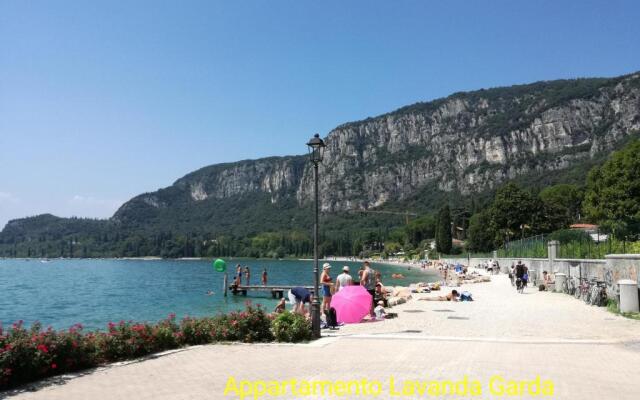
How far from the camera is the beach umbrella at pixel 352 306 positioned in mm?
15492

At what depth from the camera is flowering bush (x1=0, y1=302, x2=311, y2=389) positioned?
8.21 m

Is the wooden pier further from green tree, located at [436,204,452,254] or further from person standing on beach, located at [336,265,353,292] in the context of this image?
green tree, located at [436,204,452,254]

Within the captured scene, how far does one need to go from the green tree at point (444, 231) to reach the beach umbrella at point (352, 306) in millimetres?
103422

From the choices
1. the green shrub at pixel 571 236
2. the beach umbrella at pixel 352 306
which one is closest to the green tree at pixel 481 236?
the green shrub at pixel 571 236

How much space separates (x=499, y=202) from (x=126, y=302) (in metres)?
50.2

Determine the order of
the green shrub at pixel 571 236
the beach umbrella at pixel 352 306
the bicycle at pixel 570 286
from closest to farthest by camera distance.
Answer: the beach umbrella at pixel 352 306 < the bicycle at pixel 570 286 < the green shrub at pixel 571 236

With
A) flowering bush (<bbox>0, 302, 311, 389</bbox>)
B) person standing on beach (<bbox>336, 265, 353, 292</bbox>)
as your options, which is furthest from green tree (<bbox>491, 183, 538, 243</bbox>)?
flowering bush (<bbox>0, 302, 311, 389</bbox>)

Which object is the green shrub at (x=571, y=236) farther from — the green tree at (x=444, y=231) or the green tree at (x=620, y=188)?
the green tree at (x=444, y=231)

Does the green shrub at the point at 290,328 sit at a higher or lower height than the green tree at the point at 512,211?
lower

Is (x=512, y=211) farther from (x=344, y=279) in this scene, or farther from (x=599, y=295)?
(x=344, y=279)

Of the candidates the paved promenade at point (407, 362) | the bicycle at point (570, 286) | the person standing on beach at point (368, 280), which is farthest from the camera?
the bicycle at point (570, 286)

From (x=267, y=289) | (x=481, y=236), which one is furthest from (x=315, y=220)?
(x=481, y=236)

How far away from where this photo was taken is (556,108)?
19500cm

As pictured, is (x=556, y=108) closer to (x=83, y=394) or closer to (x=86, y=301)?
(x=86, y=301)
